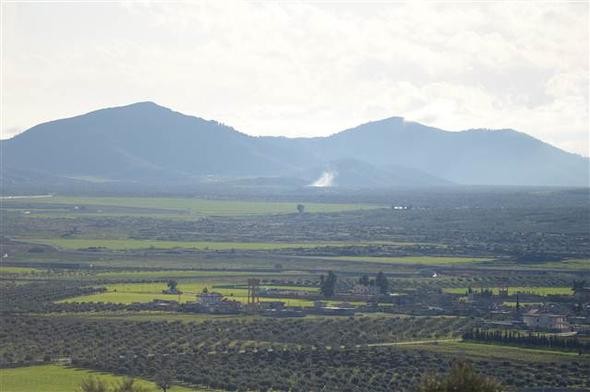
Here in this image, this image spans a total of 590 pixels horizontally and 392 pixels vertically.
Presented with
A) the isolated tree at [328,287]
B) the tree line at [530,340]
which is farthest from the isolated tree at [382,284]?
the tree line at [530,340]

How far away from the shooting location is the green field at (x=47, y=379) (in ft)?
147

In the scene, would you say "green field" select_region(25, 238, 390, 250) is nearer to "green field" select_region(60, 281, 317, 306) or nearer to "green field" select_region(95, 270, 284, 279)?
"green field" select_region(95, 270, 284, 279)

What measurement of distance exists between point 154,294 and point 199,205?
110 meters

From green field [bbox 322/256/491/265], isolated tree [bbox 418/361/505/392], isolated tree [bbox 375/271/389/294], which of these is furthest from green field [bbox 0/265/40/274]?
isolated tree [bbox 418/361/505/392]

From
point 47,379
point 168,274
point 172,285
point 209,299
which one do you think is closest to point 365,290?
point 209,299

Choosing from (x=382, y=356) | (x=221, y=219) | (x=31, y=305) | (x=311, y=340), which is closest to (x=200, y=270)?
(x=31, y=305)

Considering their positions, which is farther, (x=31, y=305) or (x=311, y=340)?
(x=31, y=305)

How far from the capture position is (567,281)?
8206 cm

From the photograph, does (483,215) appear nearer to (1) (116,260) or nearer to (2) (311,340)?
(1) (116,260)

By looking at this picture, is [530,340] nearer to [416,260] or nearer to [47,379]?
[47,379]

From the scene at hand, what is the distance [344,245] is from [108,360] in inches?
2536

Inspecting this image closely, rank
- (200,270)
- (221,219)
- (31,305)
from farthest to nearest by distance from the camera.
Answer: (221,219)
(200,270)
(31,305)

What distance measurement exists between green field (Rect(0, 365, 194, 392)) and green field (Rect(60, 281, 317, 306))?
20.8m

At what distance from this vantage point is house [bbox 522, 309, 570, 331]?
60.0 metres
